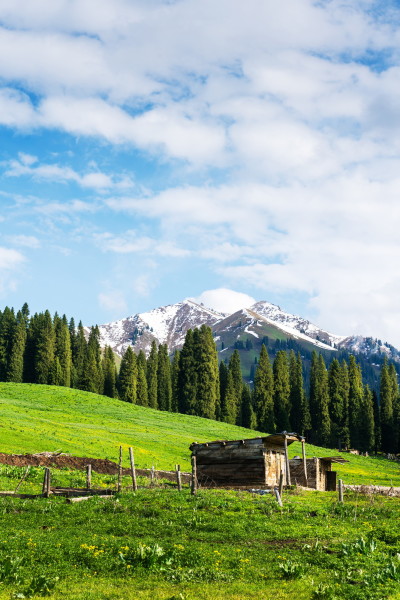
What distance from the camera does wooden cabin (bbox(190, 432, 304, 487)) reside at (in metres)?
40.1

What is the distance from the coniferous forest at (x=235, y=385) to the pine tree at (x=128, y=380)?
0.74 feet

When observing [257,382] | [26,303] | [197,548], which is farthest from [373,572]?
[26,303]

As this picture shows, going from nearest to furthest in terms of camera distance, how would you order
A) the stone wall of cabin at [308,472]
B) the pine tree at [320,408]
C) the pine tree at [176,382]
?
the stone wall of cabin at [308,472], the pine tree at [320,408], the pine tree at [176,382]

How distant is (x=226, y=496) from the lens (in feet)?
93.6

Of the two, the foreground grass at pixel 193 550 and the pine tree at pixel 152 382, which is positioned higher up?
the pine tree at pixel 152 382

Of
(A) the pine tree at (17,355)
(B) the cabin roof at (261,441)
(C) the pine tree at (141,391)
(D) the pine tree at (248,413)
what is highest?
(A) the pine tree at (17,355)

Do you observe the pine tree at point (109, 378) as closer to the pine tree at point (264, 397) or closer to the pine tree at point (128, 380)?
the pine tree at point (128, 380)

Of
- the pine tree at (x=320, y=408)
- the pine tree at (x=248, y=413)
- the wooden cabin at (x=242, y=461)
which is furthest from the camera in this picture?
the pine tree at (x=248, y=413)

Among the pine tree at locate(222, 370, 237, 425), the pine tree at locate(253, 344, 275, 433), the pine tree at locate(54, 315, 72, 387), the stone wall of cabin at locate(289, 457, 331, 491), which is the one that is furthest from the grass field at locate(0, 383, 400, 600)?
the pine tree at locate(222, 370, 237, 425)

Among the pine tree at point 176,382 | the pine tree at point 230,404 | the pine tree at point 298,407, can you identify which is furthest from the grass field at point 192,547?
the pine tree at point 230,404

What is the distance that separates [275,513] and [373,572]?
9.05 meters

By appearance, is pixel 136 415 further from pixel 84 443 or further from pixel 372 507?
pixel 372 507

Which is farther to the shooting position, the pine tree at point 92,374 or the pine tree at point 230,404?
the pine tree at point 92,374

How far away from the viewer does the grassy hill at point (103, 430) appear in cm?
5134
